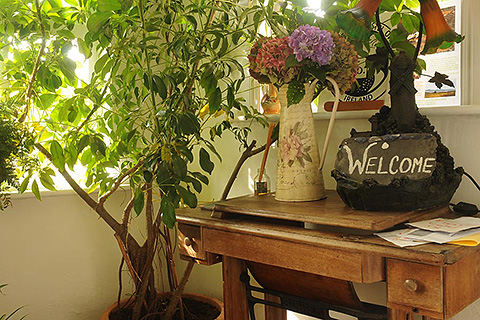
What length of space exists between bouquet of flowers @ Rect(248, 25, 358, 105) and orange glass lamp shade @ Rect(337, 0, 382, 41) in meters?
0.04

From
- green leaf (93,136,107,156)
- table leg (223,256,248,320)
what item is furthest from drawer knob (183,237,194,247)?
green leaf (93,136,107,156)

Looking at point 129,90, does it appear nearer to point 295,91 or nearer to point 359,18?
point 295,91

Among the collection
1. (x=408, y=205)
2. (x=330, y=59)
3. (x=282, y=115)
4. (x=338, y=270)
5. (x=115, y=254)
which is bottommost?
(x=115, y=254)

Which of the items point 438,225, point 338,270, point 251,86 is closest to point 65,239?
point 251,86

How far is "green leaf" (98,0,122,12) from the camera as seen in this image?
1.54 meters

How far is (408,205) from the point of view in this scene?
1.28m

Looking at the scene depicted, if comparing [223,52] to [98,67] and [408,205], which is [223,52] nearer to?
[98,67]

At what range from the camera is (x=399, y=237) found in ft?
3.79

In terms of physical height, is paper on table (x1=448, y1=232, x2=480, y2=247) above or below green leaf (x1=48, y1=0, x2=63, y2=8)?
below

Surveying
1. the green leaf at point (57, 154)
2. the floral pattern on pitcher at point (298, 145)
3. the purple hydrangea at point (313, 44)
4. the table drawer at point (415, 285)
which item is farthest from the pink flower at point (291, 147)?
the green leaf at point (57, 154)

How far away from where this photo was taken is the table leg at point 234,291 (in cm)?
163

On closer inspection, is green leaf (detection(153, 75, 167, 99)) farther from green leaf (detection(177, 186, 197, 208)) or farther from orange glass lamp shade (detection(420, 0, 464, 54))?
orange glass lamp shade (detection(420, 0, 464, 54))

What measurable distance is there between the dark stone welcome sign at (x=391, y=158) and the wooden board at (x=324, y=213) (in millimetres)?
94

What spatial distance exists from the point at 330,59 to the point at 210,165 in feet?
1.68
